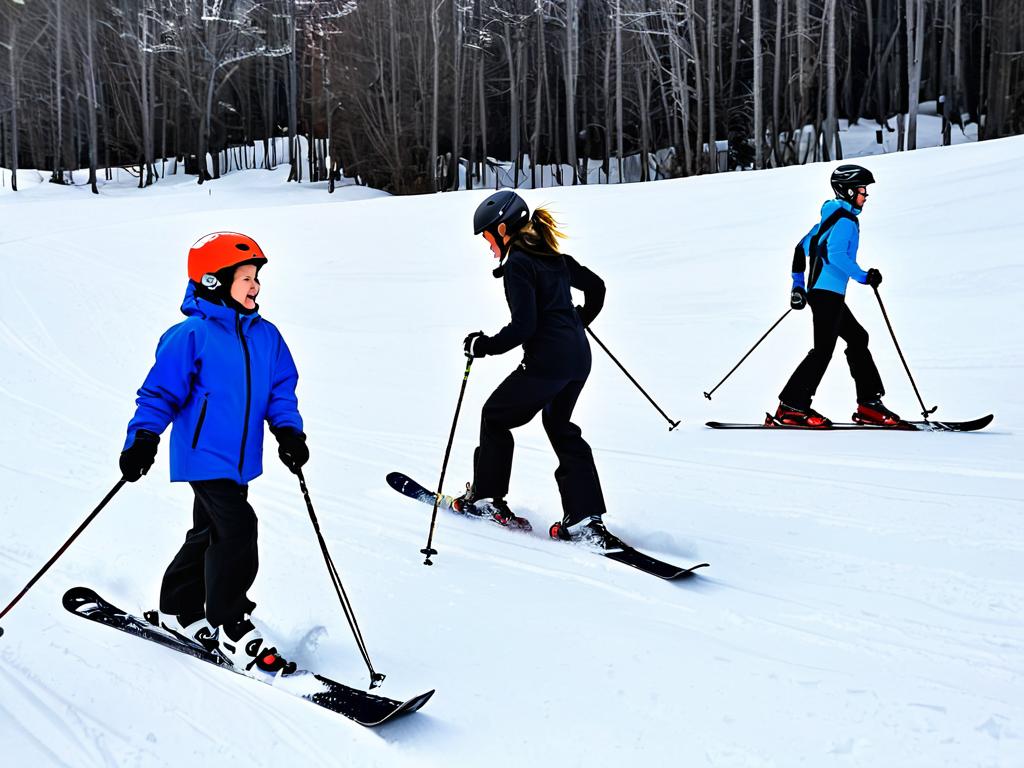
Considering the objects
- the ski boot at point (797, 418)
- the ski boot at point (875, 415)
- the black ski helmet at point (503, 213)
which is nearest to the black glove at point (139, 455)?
the black ski helmet at point (503, 213)

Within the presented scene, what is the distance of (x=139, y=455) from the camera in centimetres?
291

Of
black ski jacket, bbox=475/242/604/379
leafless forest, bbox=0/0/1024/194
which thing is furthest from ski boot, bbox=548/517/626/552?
leafless forest, bbox=0/0/1024/194

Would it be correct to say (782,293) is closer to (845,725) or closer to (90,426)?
(90,426)

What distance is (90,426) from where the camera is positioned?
6961mm

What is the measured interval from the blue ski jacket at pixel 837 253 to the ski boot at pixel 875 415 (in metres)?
0.87

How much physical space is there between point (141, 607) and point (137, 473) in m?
1.15

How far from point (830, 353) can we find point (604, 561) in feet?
10.9

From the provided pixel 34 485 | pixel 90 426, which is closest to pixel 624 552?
pixel 34 485

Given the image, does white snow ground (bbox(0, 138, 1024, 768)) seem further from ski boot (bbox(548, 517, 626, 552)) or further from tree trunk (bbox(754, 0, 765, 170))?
tree trunk (bbox(754, 0, 765, 170))

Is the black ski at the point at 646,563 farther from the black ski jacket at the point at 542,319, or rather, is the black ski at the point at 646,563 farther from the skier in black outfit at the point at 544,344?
the black ski jacket at the point at 542,319

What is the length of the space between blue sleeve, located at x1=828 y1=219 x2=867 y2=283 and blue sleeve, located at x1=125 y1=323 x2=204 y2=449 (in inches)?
193

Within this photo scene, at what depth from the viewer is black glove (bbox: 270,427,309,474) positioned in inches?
123

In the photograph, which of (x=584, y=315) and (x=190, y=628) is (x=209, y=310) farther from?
(x=584, y=315)

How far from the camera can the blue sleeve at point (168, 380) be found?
9.76 ft
